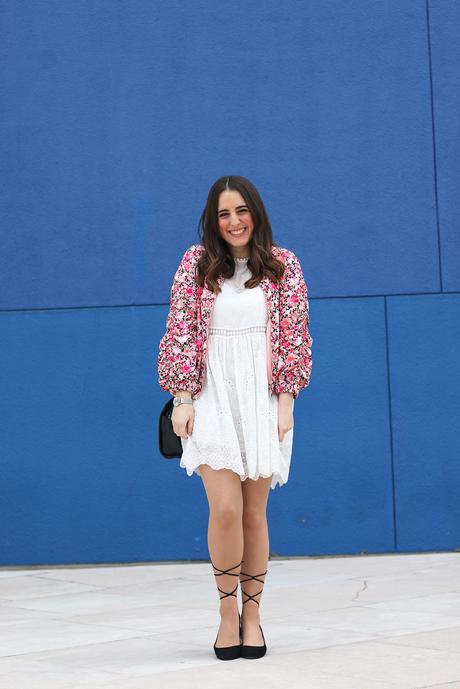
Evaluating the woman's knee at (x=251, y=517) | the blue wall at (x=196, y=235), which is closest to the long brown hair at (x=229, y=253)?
the woman's knee at (x=251, y=517)

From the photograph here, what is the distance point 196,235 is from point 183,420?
116 inches

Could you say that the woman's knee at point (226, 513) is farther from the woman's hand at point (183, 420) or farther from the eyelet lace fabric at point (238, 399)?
the woman's hand at point (183, 420)

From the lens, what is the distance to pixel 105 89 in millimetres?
7508

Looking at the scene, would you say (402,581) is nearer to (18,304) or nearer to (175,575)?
(175,575)

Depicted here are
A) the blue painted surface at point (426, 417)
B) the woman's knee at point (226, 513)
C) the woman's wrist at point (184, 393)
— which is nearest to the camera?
the woman's knee at point (226, 513)

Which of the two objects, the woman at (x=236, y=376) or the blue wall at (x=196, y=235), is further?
the blue wall at (x=196, y=235)

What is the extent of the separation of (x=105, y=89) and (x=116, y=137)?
0.31m

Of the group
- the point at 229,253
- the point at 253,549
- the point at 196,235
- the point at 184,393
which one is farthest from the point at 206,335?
the point at 196,235

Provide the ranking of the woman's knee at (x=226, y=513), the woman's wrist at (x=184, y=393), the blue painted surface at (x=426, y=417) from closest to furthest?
1. the woman's knee at (x=226, y=513)
2. the woman's wrist at (x=184, y=393)
3. the blue painted surface at (x=426, y=417)

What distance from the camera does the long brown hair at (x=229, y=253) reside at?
187 inches

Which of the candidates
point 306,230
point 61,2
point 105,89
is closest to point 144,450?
point 306,230

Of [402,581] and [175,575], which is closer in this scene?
[402,581]

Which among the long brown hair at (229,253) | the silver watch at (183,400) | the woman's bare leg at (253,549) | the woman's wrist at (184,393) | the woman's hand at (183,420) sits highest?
the long brown hair at (229,253)

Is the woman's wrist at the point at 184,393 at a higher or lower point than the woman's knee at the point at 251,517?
higher
